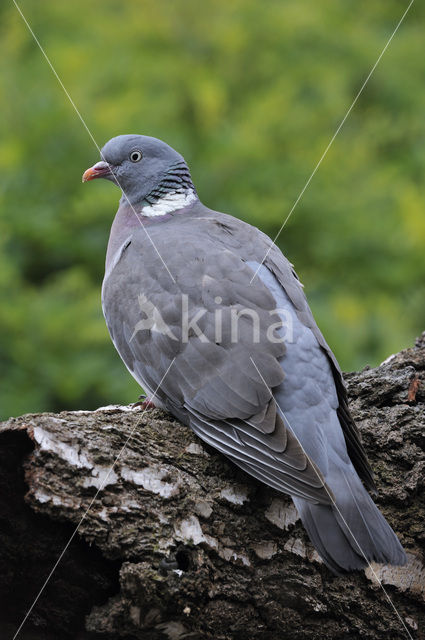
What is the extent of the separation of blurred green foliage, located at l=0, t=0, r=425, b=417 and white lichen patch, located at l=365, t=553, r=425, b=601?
7.97 ft

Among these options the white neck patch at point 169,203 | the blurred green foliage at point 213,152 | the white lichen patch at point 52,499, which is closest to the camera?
the white lichen patch at point 52,499

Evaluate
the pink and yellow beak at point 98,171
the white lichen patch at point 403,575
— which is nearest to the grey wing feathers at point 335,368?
the white lichen patch at point 403,575

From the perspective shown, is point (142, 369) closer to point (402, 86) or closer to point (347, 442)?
point (347, 442)

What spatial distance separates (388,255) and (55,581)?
4.48 metres

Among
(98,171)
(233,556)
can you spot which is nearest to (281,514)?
(233,556)

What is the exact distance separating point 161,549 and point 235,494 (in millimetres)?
399

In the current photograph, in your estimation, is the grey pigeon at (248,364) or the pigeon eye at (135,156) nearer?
the grey pigeon at (248,364)

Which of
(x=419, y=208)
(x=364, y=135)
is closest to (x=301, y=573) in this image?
(x=419, y=208)

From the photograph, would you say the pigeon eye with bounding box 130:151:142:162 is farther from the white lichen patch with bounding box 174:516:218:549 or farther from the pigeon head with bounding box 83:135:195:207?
the white lichen patch with bounding box 174:516:218:549

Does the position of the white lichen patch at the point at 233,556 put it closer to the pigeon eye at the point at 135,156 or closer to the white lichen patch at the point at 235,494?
the white lichen patch at the point at 235,494

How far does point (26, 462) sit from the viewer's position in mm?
2584

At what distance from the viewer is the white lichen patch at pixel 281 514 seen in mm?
2879

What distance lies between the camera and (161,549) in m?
2.60

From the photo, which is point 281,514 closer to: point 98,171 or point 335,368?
point 335,368
